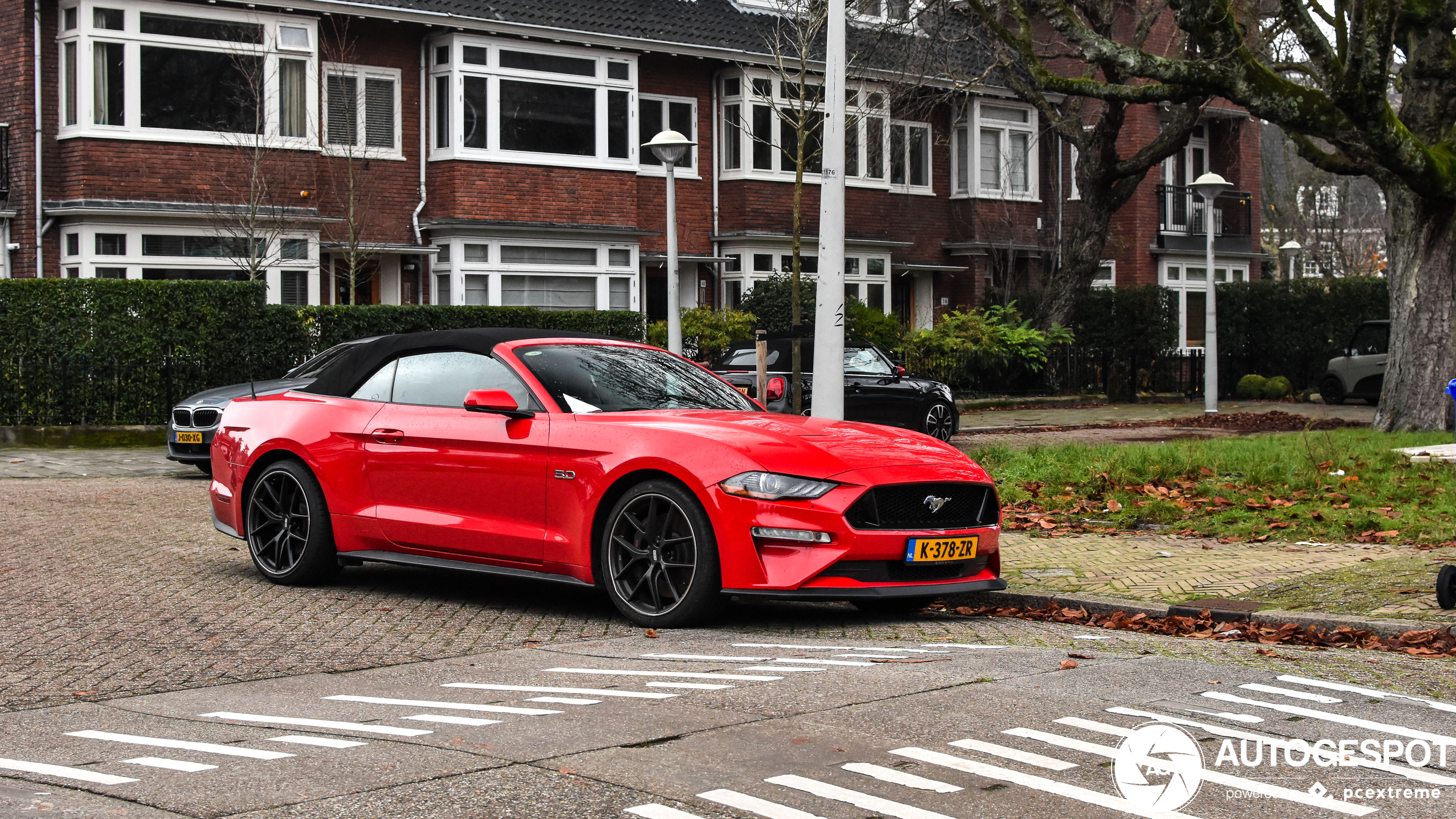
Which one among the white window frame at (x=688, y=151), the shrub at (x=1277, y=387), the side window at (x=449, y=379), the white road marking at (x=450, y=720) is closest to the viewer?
the white road marking at (x=450, y=720)

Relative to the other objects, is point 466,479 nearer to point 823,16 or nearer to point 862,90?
point 823,16

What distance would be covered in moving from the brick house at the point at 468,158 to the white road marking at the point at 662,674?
19189 mm

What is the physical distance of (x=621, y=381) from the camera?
29.0ft

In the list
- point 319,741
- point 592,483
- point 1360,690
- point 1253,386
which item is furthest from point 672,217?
point 1253,386

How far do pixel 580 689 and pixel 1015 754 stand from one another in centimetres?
191

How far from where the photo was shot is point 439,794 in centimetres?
471

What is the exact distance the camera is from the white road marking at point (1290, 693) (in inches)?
235

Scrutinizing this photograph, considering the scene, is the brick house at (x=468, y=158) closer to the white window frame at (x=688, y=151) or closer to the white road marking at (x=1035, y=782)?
the white window frame at (x=688, y=151)

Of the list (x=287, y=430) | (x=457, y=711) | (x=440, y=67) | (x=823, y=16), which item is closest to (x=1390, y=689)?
(x=457, y=711)

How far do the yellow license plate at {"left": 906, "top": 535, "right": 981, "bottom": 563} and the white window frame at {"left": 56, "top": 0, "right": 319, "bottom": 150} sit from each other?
19.2 meters

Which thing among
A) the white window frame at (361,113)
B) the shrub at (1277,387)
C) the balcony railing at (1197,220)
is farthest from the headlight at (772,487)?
the balcony railing at (1197,220)

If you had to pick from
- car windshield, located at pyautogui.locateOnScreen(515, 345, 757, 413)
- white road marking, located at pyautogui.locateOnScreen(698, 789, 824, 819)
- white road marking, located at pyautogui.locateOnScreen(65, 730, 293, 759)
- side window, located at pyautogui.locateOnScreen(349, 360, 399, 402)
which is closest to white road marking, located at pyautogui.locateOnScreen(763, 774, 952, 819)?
white road marking, located at pyautogui.locateOnScreen(698, 789, 824, 819)

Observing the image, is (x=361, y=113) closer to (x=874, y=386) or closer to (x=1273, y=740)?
(x=874, y=386)

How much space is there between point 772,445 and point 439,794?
3359 mm
